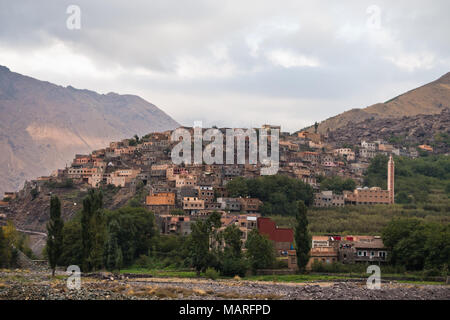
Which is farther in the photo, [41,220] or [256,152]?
[256,152]

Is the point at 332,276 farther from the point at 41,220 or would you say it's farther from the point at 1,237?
Result: the point at 41,220

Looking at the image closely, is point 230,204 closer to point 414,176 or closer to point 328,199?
point 328,199

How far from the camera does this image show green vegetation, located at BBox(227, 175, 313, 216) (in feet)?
271

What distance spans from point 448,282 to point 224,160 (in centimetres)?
5475

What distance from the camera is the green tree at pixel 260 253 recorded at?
53594mm

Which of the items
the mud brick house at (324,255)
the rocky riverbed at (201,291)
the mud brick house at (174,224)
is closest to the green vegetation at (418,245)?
the mud brick house at (324,255)

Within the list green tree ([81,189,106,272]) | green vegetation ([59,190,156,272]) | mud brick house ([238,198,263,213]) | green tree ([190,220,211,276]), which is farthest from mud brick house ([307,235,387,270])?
mud brick house ([238,198,263,213])

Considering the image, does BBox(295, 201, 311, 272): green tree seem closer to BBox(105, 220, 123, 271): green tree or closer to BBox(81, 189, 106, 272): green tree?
BBox(105, 220, 123, 271): green tree

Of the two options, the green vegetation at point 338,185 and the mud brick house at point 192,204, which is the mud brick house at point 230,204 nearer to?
the mud brick house at point 192,204

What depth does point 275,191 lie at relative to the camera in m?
85.4

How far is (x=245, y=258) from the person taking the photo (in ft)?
182

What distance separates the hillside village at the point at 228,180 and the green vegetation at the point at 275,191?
152 centimetres

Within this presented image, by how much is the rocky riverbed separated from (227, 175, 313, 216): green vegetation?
119 feet
